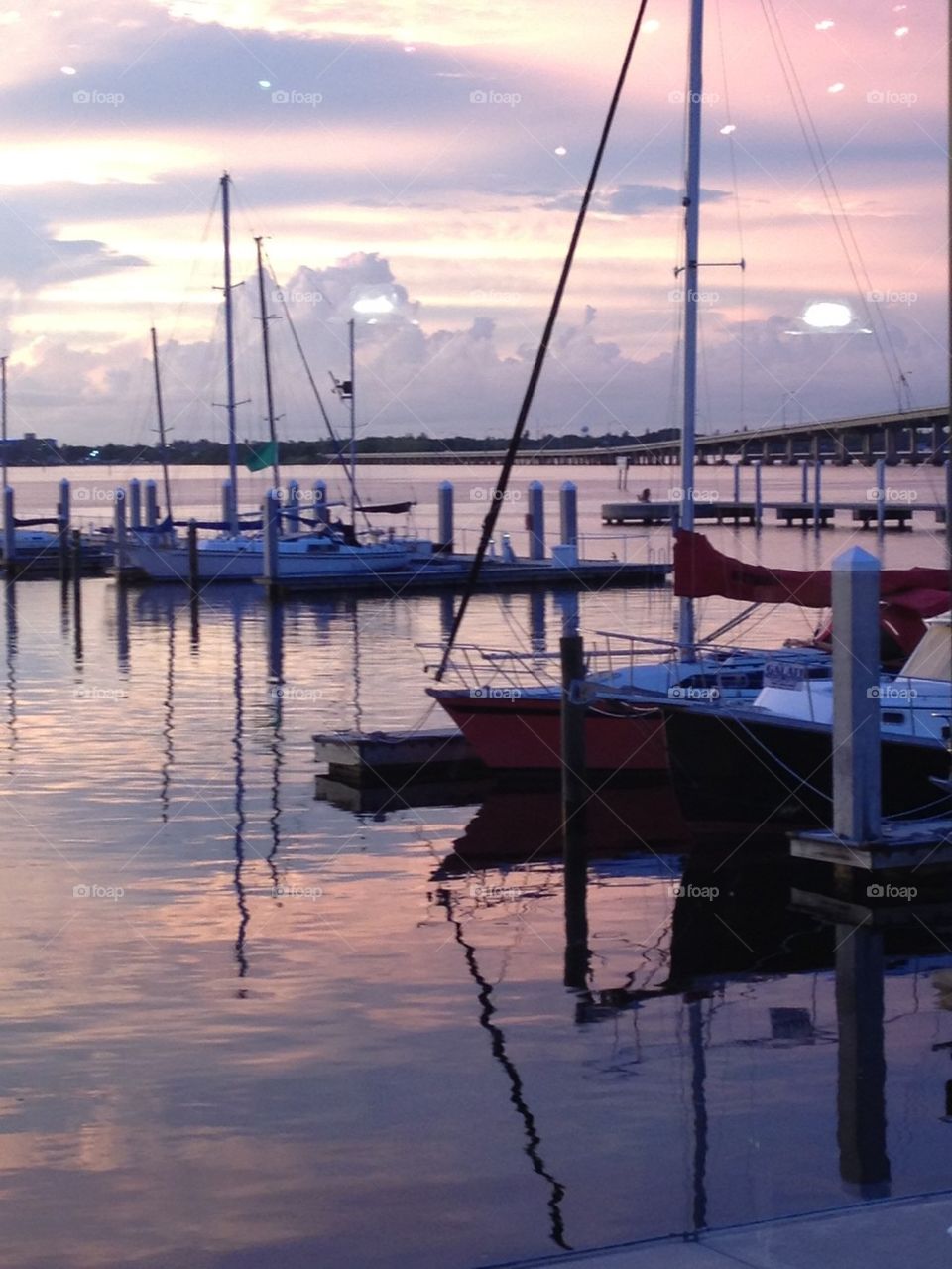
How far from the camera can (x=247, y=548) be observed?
5047 cm

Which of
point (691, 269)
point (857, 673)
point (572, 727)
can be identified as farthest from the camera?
point (691, 269)

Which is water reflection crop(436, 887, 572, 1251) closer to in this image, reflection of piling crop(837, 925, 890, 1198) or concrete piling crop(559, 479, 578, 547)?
reflection of piling crop(837, 925, 890, 1198)

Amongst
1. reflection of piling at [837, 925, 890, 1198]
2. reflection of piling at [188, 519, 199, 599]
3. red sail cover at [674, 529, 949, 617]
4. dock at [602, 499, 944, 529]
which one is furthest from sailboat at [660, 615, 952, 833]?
dock at [602, 499, 944, 529]

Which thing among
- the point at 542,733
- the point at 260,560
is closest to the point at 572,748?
the point at 542,733

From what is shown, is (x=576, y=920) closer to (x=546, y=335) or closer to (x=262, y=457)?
(x=546, y=335)

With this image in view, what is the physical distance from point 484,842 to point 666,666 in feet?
13.5

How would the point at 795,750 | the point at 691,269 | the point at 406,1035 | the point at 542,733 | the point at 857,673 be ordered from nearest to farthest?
the point at 406,1035 < the point at 857,673 < the point at 795,750 < the point at 542,733 < the point at 691,269

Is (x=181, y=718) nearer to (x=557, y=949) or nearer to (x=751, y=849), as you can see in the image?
(x=751, y=849)

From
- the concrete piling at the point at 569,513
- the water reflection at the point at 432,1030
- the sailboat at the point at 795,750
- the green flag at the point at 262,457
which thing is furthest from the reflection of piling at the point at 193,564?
the sailboat at the point at 795,750

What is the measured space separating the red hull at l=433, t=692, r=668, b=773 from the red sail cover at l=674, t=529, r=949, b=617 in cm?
159

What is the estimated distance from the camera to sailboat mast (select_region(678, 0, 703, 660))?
2111 cm

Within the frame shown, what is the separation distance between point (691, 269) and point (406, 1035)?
44.5ft

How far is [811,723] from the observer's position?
54.6 ft

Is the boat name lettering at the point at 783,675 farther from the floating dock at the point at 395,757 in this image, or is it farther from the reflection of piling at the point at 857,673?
the floating dock at the point at 395,757
